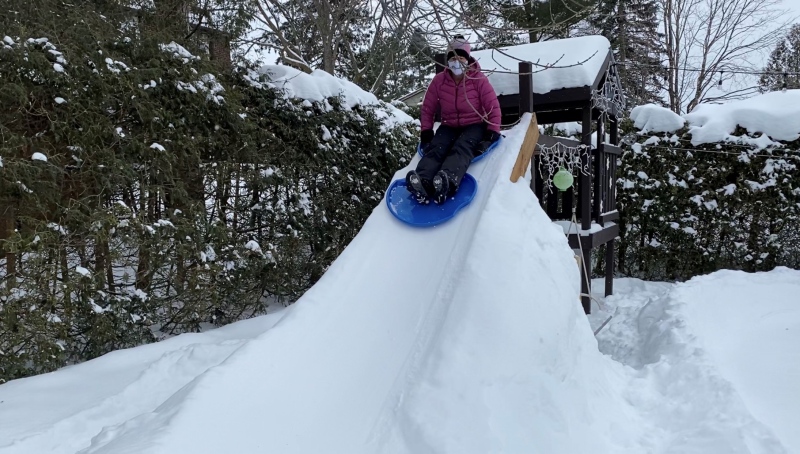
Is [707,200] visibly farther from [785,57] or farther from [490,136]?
[785,57]

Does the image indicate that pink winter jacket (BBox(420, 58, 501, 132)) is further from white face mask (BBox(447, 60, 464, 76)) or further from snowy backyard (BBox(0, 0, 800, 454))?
snowy backyard (BBox(0, 0, 800, 454))

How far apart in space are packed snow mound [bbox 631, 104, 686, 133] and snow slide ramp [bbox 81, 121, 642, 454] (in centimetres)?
494

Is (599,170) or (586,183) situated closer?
(586,183)

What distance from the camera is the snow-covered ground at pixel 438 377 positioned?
2.32m

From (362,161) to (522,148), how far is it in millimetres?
2266

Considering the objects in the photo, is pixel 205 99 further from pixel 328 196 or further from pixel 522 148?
pixel 522 148

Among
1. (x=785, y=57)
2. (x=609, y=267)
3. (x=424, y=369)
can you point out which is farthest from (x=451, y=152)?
(x=785, y=57)

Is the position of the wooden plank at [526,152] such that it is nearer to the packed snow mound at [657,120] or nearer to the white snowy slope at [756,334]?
the white snowy slope at [756,334]

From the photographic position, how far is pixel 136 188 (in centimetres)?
395

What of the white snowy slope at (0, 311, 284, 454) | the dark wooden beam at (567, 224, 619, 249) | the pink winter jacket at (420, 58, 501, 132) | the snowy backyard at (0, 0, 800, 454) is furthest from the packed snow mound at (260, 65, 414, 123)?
the dark wooden beam at (567, 224, 619, 249)

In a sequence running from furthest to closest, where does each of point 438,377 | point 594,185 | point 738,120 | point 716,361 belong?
point 738,120, point 594,185, point 716,361, point 438,377

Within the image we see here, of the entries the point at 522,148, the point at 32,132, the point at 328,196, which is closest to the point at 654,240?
the point at 522,148

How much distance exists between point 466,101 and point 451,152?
524mm

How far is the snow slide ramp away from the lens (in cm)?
227
